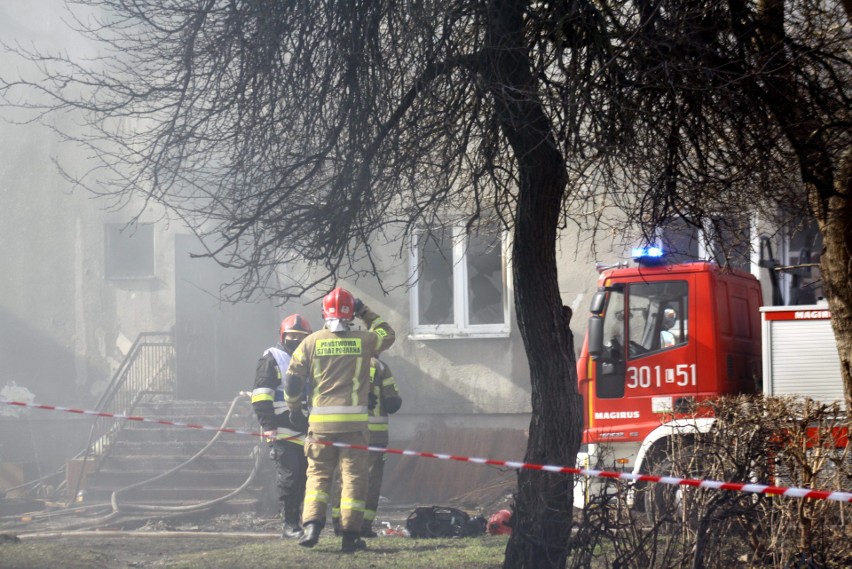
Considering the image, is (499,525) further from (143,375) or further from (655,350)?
(143,375)

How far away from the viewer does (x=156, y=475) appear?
13.7 meters

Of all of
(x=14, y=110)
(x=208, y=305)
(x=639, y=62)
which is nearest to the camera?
(x=639, y=62)

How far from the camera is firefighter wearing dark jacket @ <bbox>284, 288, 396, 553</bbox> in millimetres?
8453

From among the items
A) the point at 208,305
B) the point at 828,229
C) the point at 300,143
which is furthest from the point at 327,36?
the point at 208,305

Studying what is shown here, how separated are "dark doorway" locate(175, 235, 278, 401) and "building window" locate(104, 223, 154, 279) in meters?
1.55

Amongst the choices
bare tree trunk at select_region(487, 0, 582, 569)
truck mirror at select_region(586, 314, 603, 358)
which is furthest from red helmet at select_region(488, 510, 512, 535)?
bare tree trunk at select_region(487, 0, 582, 569)

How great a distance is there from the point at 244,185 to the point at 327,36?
1.17 metres

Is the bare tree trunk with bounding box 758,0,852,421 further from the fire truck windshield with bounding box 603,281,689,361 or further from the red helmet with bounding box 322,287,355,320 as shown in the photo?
the red helmet with bounding box 322,287,355,320

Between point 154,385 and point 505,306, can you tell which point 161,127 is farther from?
point 154,385

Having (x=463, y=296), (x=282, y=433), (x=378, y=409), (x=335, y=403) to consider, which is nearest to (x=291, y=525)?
(x=282, y=433)

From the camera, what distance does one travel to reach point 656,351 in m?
9.97

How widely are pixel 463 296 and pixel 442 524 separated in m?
5.39

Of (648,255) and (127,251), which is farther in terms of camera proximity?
(127,251)

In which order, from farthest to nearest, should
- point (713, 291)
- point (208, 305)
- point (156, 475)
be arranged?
point (208, 305) → point (156, 475) → point (713, 291)
